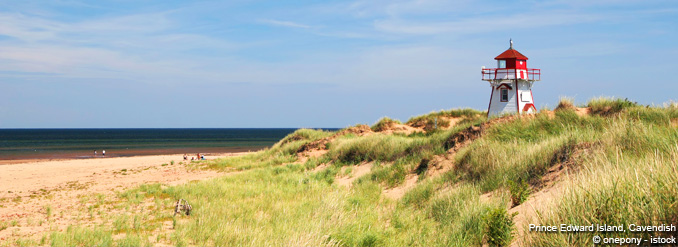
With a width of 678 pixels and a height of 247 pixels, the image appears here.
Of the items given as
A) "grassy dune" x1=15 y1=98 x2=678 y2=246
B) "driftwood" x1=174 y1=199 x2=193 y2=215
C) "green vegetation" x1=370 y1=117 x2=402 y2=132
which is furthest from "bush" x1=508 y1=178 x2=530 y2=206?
"green vegetation" x1=370 y1=117 x2=402 y2=132

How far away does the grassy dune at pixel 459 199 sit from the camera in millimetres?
5367

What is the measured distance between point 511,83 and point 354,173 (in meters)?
24.3

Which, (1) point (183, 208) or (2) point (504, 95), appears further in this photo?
(2) point (504, 95)

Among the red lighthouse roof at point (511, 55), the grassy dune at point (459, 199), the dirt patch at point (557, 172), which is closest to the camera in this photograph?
the grassy dune at point (459, 199)

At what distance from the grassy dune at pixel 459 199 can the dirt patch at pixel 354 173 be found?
0.67m

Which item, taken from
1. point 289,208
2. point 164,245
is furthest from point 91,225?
point 289,208

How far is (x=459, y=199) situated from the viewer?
9164mm

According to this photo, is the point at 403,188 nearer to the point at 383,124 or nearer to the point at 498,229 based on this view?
the point at 498,229

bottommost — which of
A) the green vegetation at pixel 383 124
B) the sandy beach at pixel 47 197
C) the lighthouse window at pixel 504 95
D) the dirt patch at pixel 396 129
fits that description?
the sandy beach at pixel 47 197

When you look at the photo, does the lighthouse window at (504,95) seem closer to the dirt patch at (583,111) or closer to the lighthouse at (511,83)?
the lighthouse at (511,83)

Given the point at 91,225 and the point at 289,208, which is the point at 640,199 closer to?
the point at 289,208

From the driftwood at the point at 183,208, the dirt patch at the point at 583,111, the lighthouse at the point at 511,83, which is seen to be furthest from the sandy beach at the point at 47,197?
the lighthouse at the point at 511,83

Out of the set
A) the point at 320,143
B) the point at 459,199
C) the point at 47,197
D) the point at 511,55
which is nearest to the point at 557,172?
the point at 459,199

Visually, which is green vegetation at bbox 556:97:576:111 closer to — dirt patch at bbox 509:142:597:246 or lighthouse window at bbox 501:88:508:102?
dirt patch at bbox 509:142:597:246
